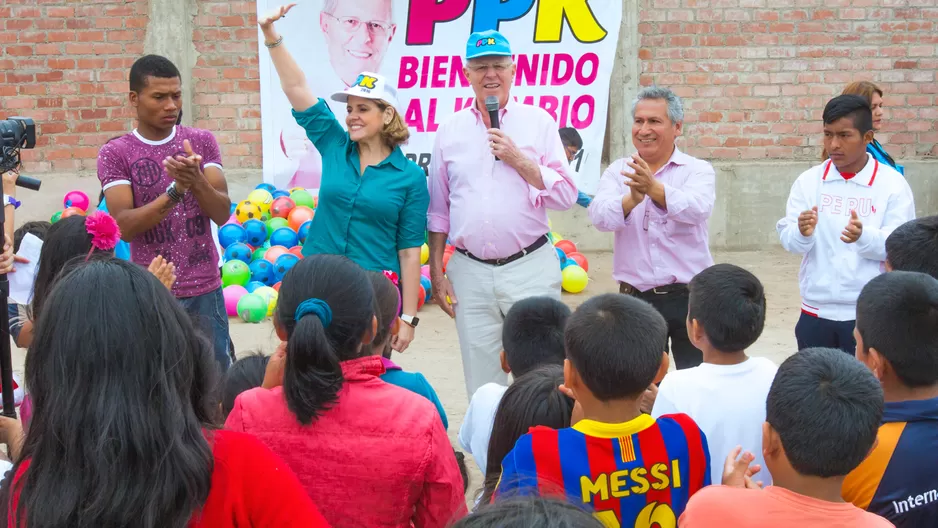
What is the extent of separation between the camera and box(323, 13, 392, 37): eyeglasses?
8805 millimetres

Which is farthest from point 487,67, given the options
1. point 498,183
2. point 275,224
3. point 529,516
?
point 275,224

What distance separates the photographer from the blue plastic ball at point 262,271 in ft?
24.6

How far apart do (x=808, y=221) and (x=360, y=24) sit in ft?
19.1

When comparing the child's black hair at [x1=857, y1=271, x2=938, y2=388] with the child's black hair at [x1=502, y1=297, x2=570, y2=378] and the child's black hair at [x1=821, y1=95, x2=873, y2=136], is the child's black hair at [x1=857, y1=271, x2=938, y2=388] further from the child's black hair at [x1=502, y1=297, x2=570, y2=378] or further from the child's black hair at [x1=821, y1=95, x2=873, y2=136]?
the child's black hair at [x1=821, y1=95, x2=873, y2=136]

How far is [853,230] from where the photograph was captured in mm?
3844

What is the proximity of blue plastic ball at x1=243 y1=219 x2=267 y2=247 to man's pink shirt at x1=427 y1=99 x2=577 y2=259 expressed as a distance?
3.91m

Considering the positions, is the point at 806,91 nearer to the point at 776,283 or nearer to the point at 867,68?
the point at 867,68

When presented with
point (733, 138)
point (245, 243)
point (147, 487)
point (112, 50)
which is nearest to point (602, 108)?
point (733, 138)

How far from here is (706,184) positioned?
4191 mm

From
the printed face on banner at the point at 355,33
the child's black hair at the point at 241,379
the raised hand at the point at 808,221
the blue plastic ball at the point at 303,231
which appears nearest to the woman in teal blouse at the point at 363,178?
the child's black hair at the point at 241,379

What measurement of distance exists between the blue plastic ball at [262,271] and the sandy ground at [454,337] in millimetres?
533

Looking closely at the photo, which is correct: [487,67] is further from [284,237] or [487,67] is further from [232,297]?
[284,237]

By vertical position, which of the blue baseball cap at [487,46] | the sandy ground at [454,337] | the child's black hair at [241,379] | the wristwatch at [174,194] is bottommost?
the sandy ground at [454,337]

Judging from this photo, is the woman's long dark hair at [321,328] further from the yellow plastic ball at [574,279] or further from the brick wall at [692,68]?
the brick wall at [692,68]
